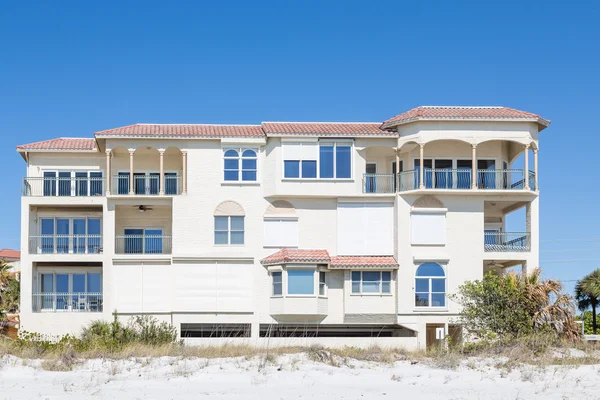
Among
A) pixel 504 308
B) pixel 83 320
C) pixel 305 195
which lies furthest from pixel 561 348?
pixel 83 320

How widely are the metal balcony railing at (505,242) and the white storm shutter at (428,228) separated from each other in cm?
246

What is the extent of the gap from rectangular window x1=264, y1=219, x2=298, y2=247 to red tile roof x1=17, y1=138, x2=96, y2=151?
33.3ft

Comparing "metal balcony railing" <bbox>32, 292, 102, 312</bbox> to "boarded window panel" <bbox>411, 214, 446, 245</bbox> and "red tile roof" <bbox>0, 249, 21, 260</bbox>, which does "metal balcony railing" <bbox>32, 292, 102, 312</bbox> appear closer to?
"boarded window panel" <bbox>411, 214, 446, 245</bbox>

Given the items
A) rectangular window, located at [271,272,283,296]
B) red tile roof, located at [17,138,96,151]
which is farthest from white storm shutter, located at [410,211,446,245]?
red tile roof, located at [17,138,96,151]

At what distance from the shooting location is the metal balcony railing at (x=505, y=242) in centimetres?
4703

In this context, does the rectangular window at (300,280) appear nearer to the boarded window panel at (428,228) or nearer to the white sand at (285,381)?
the boarded window panel at (428,228)

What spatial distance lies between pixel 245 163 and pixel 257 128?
87.0 inches

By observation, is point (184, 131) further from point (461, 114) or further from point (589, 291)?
point (589, 291)

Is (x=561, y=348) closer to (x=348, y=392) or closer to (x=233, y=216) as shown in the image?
(x=348, y=392)

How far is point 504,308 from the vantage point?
137 ft

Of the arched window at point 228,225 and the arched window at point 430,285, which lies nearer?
the arched window at point 430,285

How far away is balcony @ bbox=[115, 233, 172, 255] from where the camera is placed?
4850cm

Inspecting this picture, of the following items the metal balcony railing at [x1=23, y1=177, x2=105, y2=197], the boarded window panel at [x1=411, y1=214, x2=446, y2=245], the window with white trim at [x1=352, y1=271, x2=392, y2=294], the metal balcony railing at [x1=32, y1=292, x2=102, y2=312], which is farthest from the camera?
the metal balcony railing at [x1=23, y1=177, x2=105, y2=197]

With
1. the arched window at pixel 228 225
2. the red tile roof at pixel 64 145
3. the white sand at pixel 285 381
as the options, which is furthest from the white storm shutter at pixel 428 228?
the red tile roof at pixel 64 145
